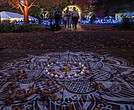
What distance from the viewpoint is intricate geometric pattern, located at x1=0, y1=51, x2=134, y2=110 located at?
3807 millimetres

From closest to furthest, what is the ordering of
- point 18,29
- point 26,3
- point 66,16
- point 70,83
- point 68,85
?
point 68,85 → point 70,83 → point 18,29 → point 66,16 → point 26,3

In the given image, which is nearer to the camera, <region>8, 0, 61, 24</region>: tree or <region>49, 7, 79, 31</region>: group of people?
<region>49, 7, 79, 31</region>: group of people

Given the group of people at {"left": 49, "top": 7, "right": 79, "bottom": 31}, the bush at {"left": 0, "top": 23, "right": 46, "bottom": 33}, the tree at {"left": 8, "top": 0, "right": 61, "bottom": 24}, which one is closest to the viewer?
the group of people at {"left": 49, "top": 7, "right": 79, "bottom": 31}

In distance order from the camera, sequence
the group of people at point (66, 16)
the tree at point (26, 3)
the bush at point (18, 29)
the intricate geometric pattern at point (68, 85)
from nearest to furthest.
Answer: the intricate geometric pattern at point (68, 85), the group of people at point (66, 16), the bush at point (18, 29), the tree at point (26, 3)

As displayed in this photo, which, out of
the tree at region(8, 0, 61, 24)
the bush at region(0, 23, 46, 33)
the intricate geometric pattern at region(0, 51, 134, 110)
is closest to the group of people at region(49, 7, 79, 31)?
the bush at region(0, 23, 46, 33)

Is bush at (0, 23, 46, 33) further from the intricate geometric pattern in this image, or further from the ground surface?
the intricate geometric pattern

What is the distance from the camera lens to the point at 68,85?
15.5 feet

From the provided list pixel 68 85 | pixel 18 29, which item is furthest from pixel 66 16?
pixel 68 85

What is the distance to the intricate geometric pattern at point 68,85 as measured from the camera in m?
3.81

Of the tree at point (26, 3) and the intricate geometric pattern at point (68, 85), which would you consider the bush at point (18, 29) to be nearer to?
the tree at point (26, 3)

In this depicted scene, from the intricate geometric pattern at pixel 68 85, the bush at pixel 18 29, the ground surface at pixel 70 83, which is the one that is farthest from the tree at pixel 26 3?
the intricate geometric pattern at pixel 68 85

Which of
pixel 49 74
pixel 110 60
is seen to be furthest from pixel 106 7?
pixel 49 74

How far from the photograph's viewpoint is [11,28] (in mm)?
22062

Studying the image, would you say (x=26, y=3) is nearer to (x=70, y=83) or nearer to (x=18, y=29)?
(x=18, y=29)
